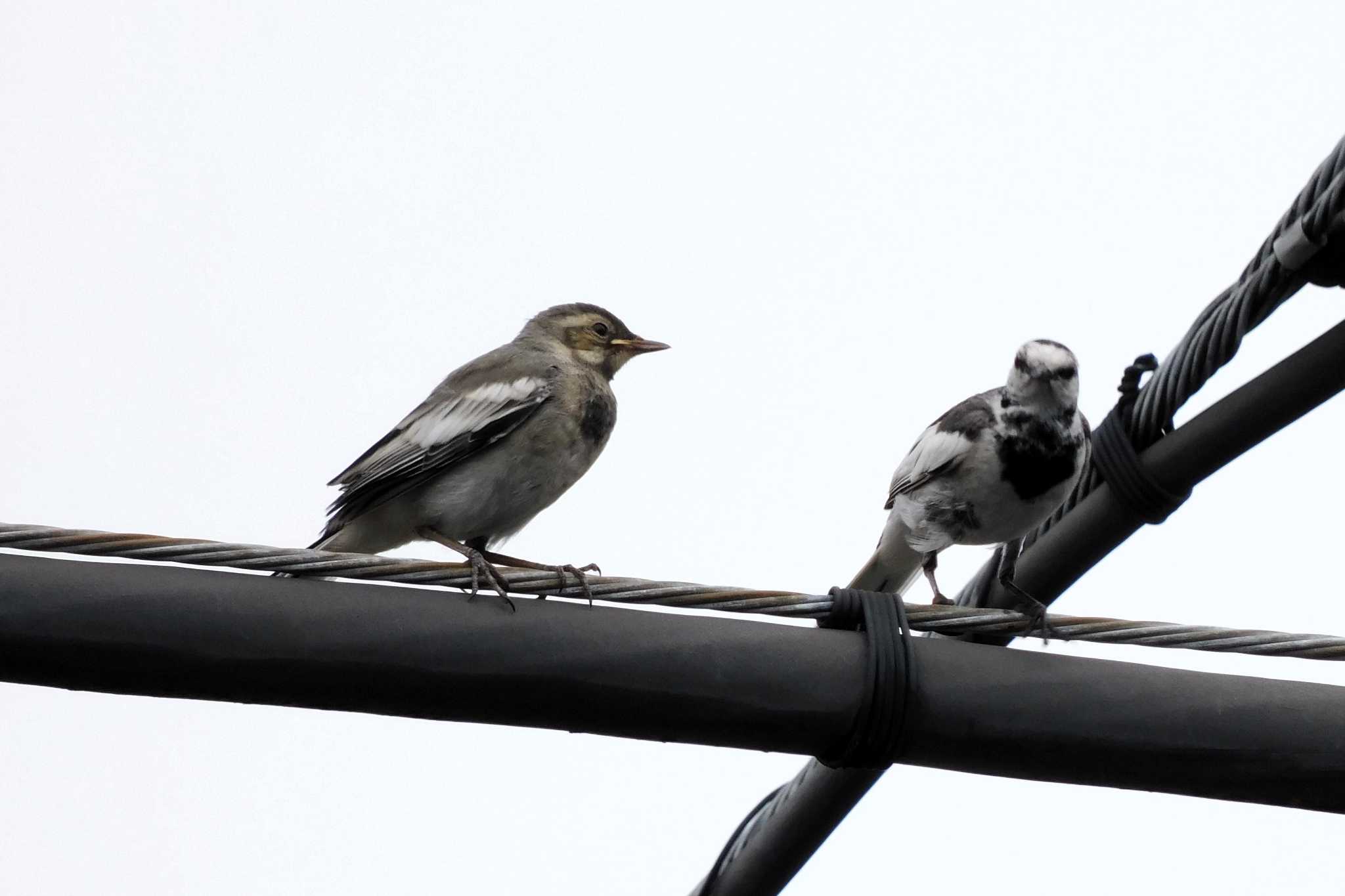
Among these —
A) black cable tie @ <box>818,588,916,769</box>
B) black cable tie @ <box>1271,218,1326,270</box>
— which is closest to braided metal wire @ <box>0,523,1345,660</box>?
black cable tie @ <box>818,588,916,769</box>

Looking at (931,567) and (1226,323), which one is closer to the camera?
(1226,323)

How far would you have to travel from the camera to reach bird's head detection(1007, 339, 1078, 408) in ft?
18.1

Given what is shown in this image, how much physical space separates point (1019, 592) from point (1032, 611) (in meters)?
0.36

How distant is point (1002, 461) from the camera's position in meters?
5.43

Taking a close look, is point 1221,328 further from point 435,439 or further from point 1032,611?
point 435,439

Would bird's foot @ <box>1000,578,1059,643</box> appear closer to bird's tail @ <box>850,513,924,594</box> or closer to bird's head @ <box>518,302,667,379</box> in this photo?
bird's tail @ <box>850,513,924,594</box>

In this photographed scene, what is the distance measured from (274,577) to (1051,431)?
3.02m

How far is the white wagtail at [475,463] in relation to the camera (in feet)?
18.6

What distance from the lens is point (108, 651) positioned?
319cm

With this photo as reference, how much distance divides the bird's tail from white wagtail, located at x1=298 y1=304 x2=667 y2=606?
3.83 feet

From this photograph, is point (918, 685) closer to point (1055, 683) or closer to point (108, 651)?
point (1055, 683)

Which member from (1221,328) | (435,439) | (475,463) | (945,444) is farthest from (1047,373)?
(435,439)

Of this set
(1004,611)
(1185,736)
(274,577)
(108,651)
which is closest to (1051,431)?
(1004,611)

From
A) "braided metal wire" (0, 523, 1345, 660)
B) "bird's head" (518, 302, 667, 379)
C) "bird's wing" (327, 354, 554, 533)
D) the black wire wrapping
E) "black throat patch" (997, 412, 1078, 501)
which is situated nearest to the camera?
"braided metal wire" (0, 523, 1345, 660)
